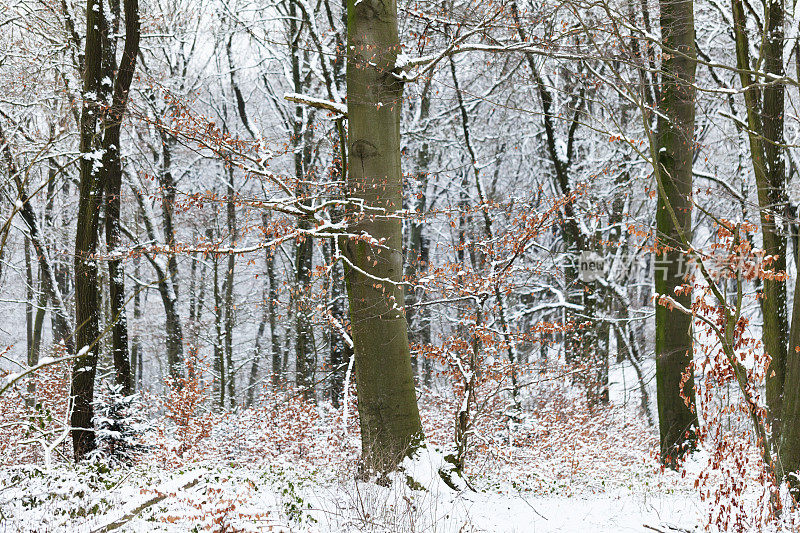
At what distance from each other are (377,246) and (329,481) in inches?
101

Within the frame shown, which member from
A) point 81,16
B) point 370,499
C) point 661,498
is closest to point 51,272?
point 81,16

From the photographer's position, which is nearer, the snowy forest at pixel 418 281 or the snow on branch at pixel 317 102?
the snowy forest at pixel 418 281

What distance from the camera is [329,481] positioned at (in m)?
6.57

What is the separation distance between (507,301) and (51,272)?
11.7m

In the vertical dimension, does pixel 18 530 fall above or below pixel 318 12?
below

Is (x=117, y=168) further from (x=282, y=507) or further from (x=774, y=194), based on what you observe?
(x=774, y=194)

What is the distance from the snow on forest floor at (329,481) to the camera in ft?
15.2

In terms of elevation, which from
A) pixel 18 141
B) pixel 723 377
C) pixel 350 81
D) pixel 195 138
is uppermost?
pixel 18 141

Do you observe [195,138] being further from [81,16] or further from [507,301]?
[507,301]

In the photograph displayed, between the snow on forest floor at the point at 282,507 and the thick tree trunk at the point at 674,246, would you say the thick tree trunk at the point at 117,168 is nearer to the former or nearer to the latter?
the snow on forest floor at the point at 282,507

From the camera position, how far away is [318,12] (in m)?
14.8

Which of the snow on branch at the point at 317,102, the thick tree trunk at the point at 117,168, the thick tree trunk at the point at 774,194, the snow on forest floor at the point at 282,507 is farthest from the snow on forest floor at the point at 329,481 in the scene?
the snow on branch at the point at 317,102

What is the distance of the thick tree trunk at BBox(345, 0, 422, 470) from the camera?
6109 millimetres

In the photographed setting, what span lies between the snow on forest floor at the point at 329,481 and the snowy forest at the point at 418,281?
0.17ft
